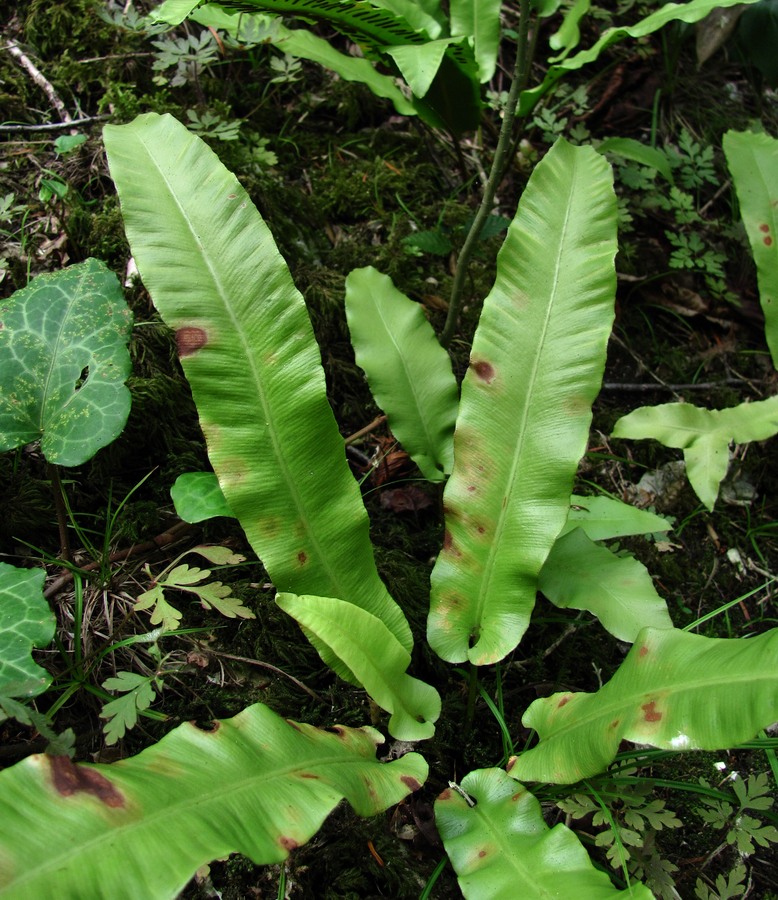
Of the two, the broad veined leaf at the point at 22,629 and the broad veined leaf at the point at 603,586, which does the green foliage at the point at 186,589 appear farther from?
the broad veined leaf at the point at 603,586

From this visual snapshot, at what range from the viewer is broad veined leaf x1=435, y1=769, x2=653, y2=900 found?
98cm

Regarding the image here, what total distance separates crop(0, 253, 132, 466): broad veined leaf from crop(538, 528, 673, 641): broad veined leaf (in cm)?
83

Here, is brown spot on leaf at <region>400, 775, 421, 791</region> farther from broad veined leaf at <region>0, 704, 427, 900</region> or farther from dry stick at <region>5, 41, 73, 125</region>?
dry stick at <region>5, 41, 73, 125</region>

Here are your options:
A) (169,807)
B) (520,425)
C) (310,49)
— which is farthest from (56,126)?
(169,807)

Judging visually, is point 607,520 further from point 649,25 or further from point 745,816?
point 649,25

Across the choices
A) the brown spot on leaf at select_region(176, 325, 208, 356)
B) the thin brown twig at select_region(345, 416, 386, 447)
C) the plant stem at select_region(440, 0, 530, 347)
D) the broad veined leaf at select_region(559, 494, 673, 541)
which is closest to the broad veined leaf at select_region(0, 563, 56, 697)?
the brown spot on leaf at select_region(176, 325, 208, 356)

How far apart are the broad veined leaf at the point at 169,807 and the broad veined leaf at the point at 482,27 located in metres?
1.69

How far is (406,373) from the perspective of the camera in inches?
58.6

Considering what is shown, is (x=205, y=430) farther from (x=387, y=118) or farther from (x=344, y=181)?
(x=387, y=118)

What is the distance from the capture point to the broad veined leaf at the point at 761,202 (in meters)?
1.93

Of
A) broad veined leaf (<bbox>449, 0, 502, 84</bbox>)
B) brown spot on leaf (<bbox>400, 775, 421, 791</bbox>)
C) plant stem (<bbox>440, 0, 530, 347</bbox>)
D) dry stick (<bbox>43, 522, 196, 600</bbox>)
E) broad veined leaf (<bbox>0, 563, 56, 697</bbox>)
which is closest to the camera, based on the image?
broad veined leaf (<bbox>0, 563, 56, 697</bbox>)

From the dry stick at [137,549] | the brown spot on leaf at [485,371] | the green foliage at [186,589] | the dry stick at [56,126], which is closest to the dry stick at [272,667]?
the green foliage at [186,589]

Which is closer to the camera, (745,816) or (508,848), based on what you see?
(508,848)

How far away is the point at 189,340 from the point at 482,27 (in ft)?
4.24
